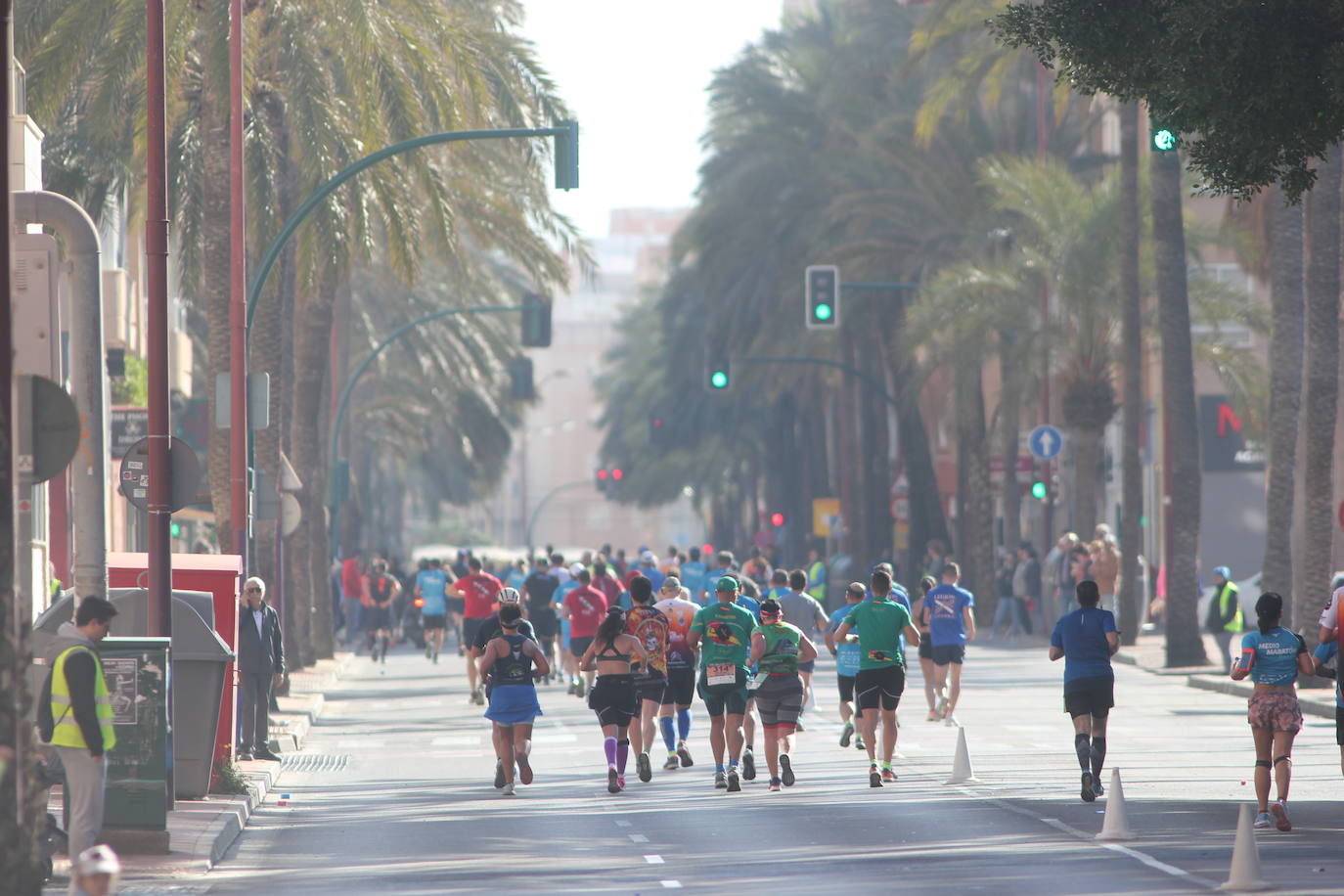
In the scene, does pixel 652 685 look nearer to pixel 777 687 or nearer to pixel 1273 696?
pixel 777 687

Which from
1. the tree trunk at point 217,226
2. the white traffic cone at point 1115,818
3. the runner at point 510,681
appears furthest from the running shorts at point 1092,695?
the tree trunk at point 217,226

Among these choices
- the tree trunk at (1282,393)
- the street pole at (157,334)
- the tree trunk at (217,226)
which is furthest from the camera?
the tree trunk at (1282,393)

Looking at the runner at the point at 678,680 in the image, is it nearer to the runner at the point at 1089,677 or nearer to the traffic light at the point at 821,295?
the runner at the point at 1089,677

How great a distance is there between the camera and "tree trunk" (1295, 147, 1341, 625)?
90.2 ft

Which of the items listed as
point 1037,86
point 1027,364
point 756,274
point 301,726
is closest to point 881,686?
point 301,726

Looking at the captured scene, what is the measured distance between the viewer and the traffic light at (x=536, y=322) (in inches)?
1590

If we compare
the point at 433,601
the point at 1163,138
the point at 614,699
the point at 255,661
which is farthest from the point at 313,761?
the point at 433,601

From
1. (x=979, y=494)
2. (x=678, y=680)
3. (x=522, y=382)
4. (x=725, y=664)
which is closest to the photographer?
(x=725, y=664)

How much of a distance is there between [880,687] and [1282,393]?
43.9ft

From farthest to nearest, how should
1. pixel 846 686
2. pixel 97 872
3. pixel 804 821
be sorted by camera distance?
pixel 846 686
pixel 804 821
pixel 97 872

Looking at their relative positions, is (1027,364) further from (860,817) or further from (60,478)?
(860,817)

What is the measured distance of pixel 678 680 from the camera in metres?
20.2

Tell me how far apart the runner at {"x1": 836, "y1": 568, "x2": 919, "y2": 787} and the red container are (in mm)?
5072

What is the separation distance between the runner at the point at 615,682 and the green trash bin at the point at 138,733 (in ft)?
15.7
